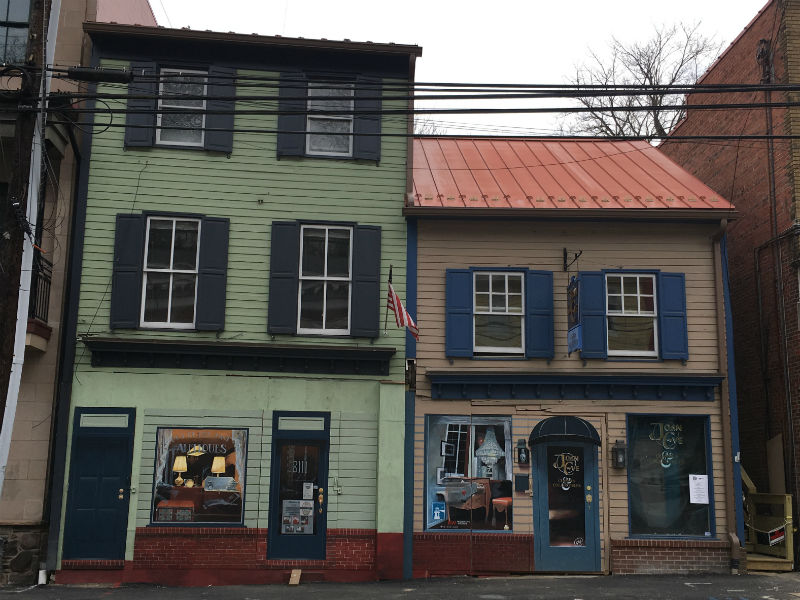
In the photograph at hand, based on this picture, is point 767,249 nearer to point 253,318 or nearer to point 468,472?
point 468,472

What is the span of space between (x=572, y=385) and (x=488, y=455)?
1977mm

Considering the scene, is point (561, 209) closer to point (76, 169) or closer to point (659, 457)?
point (659, 457)

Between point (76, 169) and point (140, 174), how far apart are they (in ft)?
3.66

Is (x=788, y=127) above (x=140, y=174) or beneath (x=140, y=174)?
above

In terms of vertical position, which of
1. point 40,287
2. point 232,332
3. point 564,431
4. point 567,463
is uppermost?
point 40,287

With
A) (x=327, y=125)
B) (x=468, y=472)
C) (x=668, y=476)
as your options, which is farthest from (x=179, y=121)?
(x=668, y=476)

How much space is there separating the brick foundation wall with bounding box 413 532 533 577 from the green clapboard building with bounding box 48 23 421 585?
51 centimetres

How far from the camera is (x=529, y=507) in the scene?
1377 centimetres

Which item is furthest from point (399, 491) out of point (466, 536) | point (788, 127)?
point (788, 127)

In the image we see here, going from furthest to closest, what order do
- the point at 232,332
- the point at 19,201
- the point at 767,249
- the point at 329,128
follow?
the point at 767,249 < the point at 329,128 < the point at 232,332 < the point at 19,201

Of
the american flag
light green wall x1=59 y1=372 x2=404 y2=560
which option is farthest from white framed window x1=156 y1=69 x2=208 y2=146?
the american flag

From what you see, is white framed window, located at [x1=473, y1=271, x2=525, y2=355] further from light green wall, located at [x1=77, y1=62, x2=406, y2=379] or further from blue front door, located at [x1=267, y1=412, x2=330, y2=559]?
blue front door, located at [x1=267, y1=412, x2=330, y2=559]

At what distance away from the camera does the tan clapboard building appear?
45.0ft

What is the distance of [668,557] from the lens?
45.0 ft
